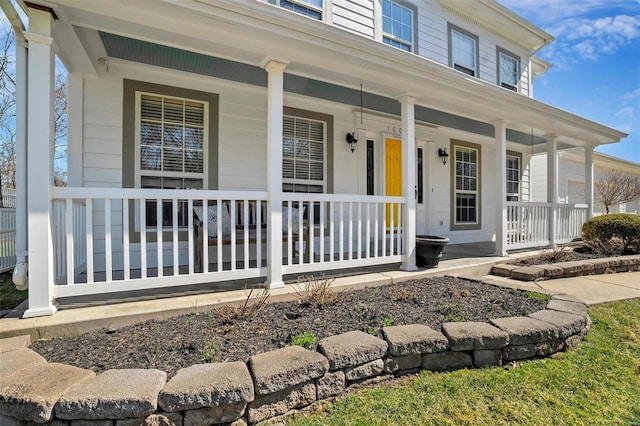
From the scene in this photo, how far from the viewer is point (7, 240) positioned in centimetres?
509

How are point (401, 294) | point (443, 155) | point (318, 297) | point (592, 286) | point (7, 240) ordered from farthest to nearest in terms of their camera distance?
1. point (443, 155)
2. point (7, 240)
3. point (592, 286)
4. point (401, 294)
5. point (318, 297)

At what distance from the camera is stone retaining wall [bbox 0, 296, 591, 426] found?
1497 millimetres

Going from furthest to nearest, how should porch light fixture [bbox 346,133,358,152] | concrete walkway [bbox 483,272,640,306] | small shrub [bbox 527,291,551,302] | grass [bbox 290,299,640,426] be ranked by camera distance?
porch light fixture [bbox 346,133,358,152] < concrete walkway [bbox 483,272,640,306] < small shrub [bbox 527,291,551,302] < grass [bbox 290,299,640,426]

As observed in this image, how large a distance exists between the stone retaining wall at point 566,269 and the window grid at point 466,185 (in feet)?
9.14

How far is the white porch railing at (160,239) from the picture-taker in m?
2.75

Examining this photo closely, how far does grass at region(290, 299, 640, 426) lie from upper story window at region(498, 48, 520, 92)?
7223 millimetres

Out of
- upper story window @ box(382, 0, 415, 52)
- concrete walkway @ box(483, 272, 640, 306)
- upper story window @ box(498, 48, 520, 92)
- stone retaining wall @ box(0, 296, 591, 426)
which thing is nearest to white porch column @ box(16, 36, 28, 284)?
stone retaining wall @ box(0, 296, 591, 426)

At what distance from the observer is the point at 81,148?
3.92 meters

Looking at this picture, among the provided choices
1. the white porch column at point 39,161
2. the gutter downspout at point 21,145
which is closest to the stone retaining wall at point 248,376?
the white porch column at point 39,161

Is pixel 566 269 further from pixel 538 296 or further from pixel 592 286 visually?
pixel 538 296

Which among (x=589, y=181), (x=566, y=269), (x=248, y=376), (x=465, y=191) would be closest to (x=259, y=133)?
(x=248, y=376)

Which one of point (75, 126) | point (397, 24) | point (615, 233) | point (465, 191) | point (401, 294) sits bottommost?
point (401, 294)

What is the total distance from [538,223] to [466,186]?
1783 mm

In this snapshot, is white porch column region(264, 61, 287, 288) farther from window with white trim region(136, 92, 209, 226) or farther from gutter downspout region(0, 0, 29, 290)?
gutter downspout region(0, 0, 29, 290)
